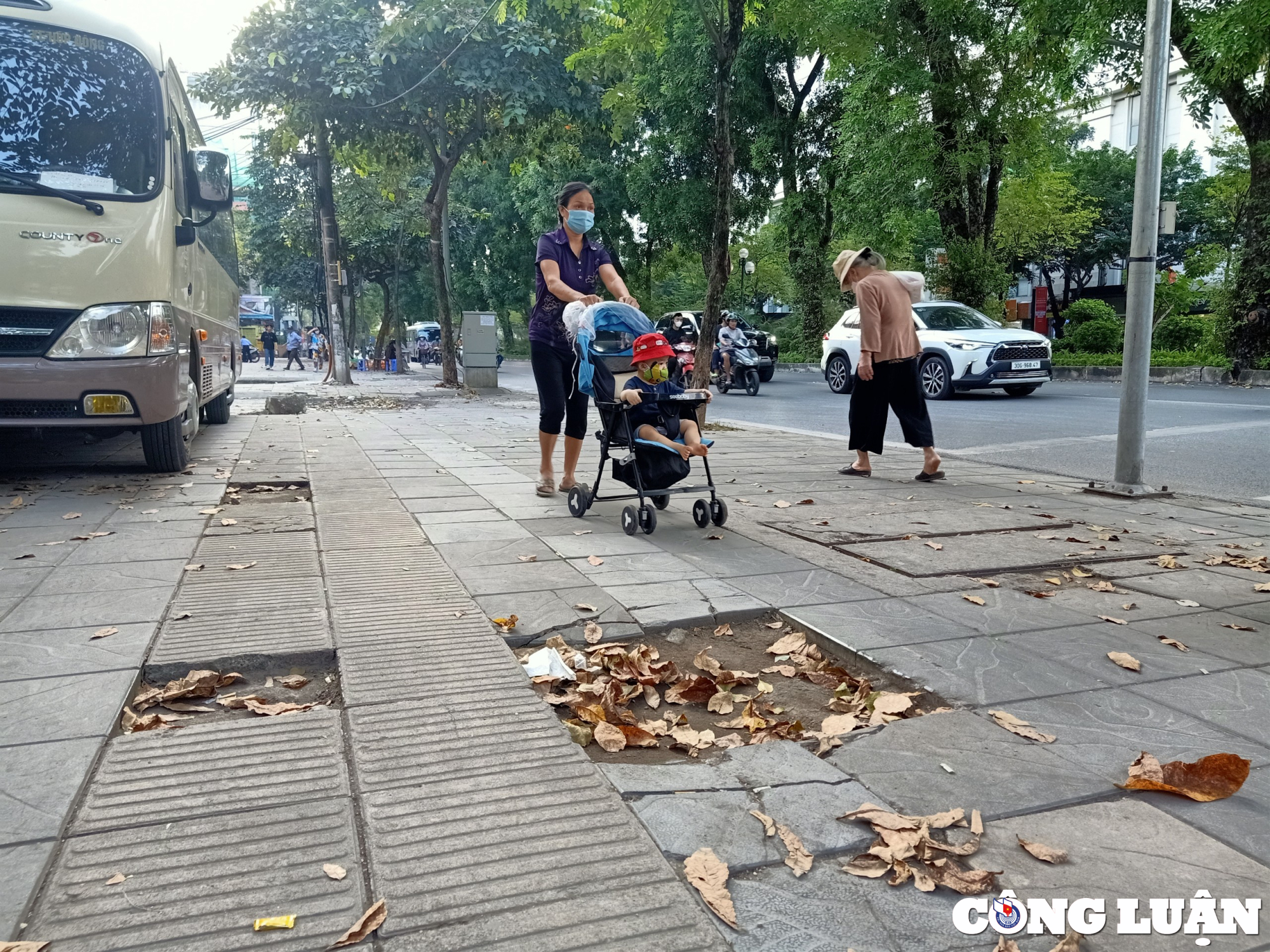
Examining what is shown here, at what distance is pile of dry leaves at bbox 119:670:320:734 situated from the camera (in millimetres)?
2922

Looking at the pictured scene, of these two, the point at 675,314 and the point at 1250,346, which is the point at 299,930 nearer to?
the point at 1250,346

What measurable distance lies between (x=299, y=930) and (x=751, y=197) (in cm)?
3353

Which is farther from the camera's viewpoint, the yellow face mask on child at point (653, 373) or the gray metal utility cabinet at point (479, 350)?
the gray metal utility cabinet at point (479, 350)

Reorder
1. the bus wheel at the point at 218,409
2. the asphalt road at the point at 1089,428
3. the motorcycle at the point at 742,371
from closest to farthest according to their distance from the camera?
1. the asphalt road at the point at 1089,428
2. the bus wheel at the point at 218,409
3. the motorcycle at the point at 742,371

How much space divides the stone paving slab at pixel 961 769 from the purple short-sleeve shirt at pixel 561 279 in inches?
153

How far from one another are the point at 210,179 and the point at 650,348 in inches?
162

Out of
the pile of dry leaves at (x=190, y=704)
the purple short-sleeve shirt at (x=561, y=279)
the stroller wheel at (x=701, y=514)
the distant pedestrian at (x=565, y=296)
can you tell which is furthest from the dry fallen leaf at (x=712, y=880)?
the purple short-sleeve shirt at (x=561, y=279)

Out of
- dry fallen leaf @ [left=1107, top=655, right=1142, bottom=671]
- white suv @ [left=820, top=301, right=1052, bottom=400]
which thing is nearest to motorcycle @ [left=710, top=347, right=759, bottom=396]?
white suv @ [left=820, top=301, right=1052, bottom=400]

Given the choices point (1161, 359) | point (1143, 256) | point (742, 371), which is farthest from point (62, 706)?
point (1161, 359)

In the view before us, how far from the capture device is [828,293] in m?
33.2

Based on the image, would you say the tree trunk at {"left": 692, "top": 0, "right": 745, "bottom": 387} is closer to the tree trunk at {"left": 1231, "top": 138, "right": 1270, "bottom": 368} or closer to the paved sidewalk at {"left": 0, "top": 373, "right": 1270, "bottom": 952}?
the paved sidewalk at {"left": 0, "top": 373, "right": 1270, "bottom": 952}

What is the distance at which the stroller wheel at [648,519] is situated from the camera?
5496mm

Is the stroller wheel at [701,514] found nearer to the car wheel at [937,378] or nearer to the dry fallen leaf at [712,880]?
the dry fallen leaf at [712,880]

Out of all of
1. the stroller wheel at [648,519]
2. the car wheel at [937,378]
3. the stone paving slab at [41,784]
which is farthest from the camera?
the car wheel at [937,378]
